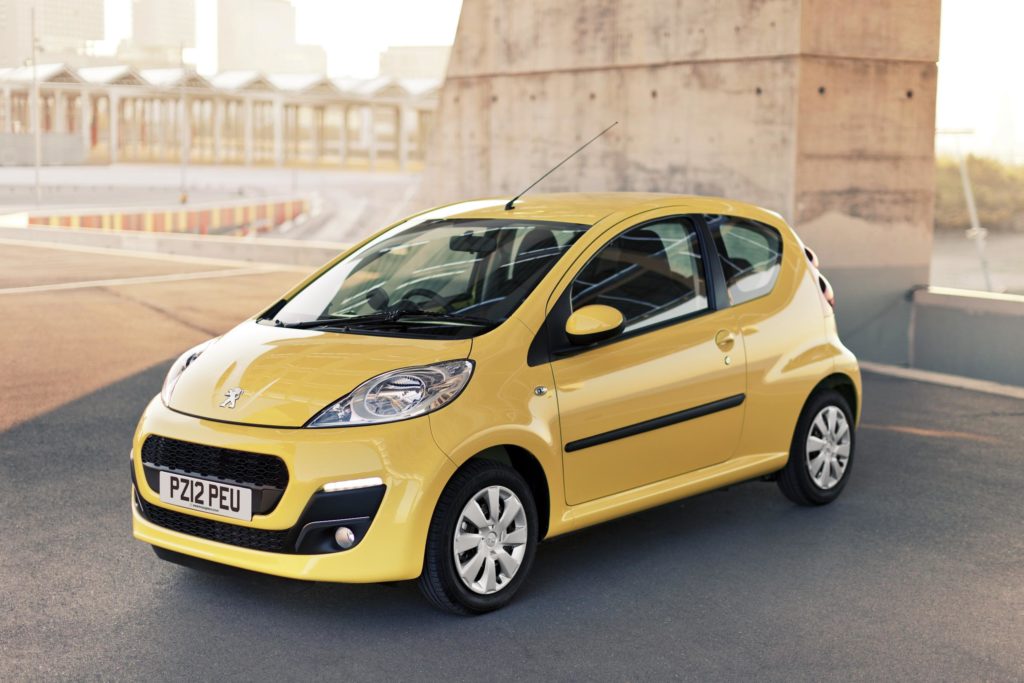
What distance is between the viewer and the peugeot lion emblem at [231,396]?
4.62 m

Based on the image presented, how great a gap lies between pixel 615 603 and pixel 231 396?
160cm

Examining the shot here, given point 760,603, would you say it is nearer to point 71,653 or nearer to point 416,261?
point 416,261

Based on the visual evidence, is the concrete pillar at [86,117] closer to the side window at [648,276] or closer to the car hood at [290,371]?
the side window at [648,276]

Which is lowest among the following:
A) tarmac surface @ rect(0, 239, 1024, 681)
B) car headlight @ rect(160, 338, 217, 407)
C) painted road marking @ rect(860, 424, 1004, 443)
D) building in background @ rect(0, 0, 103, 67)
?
painted road marking @ rect(860, 424, 1004, 443)

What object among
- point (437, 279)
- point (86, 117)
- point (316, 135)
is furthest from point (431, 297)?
point (316, 135)

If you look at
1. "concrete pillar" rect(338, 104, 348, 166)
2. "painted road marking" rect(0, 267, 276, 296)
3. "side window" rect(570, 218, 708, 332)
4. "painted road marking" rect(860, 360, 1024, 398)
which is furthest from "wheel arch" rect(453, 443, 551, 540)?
"concrete pillar" rect(338, 104, 348, 166)

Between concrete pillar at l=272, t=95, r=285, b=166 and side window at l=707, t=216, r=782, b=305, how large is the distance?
9208 centimetres

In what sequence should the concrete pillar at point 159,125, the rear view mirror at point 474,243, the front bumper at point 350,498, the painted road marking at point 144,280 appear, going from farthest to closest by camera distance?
the concrete pillar at point 159,125, the painted road marking at point 144,280, the rear view mirror at point 474,243, the front bumper at point 350,498

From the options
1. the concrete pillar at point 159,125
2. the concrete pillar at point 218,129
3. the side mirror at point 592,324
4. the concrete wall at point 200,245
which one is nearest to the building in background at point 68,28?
the concrete pillar at point 159,125

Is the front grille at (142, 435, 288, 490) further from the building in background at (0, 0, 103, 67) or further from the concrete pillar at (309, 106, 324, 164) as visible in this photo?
the concrete pillar at (309, 106, 324, 164)

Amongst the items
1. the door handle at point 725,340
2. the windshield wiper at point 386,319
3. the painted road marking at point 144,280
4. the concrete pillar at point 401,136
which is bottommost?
the painted road marking at point 144,280

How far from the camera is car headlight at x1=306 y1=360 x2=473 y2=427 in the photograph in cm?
447

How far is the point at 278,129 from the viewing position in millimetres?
95812

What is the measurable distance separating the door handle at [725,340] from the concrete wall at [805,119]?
19.6ft
